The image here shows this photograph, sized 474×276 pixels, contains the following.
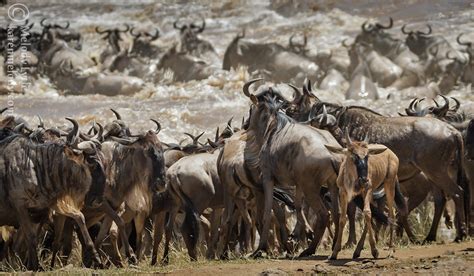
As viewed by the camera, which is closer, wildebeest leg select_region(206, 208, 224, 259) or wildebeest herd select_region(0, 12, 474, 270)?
wildebeest herd select_region(0, 12, 474, 270)

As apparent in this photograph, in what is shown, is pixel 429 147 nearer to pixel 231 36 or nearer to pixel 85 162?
pixel 85 162

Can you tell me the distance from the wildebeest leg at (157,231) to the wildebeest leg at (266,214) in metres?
1.27

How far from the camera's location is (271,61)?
33.4m

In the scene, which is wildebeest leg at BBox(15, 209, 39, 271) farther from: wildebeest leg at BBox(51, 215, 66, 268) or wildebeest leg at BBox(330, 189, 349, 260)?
wildebeest leg at BBox(330, 189, 349, 260)

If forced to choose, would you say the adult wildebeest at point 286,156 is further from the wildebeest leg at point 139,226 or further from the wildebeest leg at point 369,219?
the wildebeest leg at point 139,226

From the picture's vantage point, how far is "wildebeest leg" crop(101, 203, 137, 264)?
13.9m

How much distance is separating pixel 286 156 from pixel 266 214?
0.66 m

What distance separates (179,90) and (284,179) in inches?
693

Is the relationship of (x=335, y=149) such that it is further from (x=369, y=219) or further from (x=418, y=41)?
(x=418, y=41)

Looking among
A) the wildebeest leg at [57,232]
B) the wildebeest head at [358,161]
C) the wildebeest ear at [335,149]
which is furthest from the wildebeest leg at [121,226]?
the wildebeest head at [358,161]

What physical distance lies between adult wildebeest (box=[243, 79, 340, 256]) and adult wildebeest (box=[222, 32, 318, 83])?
1838 cm

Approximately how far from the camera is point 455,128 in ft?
49.9

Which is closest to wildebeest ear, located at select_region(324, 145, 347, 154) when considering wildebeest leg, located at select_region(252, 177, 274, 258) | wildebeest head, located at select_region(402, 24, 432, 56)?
wildebeest leg, located at select_region(252, 177, 274, 258)

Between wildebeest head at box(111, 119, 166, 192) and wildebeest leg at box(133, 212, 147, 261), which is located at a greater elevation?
wildebeest head at box(111, 119, 166, 192)
